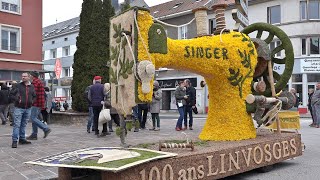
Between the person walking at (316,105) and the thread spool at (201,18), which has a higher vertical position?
the thread spool at (201,18)

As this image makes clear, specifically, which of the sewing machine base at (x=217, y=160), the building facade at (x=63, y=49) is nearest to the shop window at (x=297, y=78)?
the sewing machine base at (x=217, y=160)

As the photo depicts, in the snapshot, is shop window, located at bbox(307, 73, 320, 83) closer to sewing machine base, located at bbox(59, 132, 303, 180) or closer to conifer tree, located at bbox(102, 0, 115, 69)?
conifer tree, located at bbox(102, 0, 115, 69)

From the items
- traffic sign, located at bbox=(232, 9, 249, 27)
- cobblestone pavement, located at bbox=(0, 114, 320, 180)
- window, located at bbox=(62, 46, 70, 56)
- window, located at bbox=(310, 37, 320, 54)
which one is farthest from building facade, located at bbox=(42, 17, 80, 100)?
traffic sign, located at bbox=(232, 9, 249, 27)

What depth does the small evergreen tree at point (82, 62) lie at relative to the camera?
49.8ft

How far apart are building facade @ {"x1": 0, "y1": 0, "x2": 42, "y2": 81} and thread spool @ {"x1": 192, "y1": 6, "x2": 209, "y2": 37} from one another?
18.6 meters

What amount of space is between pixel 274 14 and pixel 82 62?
17654 mm

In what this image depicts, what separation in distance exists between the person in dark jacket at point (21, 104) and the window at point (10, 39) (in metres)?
15.7

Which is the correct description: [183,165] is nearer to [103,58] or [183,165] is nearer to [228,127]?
[228,127]

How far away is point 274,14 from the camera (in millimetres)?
27781

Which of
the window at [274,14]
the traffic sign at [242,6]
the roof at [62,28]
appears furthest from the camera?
the roof at [62,28]

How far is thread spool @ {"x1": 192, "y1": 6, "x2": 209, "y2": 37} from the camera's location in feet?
21.4

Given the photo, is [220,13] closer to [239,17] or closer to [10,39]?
A: [239,17]

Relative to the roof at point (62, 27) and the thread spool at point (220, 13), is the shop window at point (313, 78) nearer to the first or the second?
the thread spool at point (220, 13)

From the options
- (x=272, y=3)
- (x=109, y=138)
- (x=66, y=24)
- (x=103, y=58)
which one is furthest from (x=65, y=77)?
(x=109, y=138)
